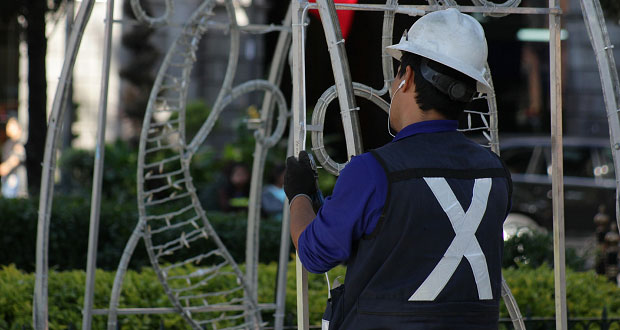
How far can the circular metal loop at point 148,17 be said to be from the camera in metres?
3.44

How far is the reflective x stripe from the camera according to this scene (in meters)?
1.88

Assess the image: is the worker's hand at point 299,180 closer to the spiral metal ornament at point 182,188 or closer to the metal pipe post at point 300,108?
the metal pipe post at point 300,108

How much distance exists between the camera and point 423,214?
1867 mm

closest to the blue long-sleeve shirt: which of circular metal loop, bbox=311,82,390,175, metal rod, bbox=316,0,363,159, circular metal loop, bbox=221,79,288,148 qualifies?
metal rod, bbox=316,0,363,159

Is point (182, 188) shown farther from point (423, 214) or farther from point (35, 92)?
point (35, 92)

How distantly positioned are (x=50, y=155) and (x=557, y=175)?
5.76ft

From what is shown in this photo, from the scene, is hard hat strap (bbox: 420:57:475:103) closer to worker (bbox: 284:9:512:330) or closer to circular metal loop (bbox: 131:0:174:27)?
worker (bbox: 284:9:512:330)

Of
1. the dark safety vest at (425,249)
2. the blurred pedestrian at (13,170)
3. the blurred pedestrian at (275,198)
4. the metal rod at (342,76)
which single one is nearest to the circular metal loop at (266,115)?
the metal rod at (342,76)

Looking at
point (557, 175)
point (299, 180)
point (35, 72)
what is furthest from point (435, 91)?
point (35, 72)

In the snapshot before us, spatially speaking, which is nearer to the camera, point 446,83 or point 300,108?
point 446,83

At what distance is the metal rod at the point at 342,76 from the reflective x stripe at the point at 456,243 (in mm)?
→ 404

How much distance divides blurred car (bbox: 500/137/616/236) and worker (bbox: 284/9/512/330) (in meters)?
7.92

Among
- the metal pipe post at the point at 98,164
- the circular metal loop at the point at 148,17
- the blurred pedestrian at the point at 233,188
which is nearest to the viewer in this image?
the metal pipe post at the point at 98,164

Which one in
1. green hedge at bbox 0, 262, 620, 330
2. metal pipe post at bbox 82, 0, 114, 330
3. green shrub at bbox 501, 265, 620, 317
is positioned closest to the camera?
metal pipe post at bbox 82, 0, 114, 330
